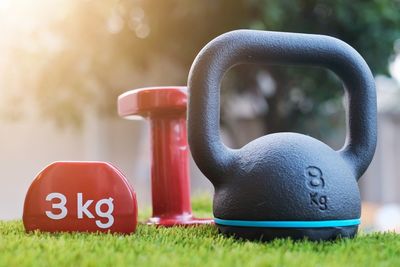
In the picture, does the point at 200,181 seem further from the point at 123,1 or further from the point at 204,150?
the point at 204,150

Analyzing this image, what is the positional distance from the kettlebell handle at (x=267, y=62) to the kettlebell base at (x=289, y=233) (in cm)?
7

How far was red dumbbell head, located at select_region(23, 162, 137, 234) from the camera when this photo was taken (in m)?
0.61

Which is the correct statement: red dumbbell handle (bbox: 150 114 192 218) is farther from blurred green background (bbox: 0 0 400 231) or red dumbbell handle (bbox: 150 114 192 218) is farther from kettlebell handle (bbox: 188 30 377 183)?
blurred green background (bbox: 0 0 400 231)

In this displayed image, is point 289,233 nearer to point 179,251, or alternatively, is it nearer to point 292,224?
point 292,224

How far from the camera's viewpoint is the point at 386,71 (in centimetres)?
294

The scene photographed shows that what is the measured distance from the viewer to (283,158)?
1.96ft

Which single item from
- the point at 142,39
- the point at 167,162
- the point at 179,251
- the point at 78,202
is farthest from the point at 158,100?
the point at 142,39

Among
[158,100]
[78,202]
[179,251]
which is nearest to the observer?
[179,251]

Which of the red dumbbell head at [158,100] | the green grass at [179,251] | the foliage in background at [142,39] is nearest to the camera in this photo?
the green grass at [179,251]

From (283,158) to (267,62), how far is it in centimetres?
13

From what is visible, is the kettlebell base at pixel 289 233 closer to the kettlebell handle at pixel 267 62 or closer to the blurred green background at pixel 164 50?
the kettlebell handle at pixel 267 62

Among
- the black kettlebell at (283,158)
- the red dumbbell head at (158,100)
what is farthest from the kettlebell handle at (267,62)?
the red dumbbell head at (158,100)

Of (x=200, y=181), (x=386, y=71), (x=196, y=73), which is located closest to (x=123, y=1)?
(x=386, y=71)

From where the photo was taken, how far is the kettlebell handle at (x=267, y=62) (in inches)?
24.4
